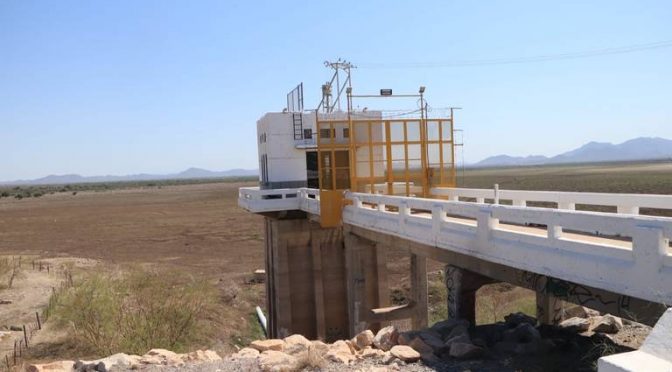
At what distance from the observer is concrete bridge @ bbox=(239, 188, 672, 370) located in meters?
6.03

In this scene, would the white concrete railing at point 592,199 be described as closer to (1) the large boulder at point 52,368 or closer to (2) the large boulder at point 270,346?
(2) the large boulder at point 270,346

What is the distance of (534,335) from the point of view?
833cm

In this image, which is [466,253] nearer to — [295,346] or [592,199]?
[295,346]

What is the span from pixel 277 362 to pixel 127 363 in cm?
253

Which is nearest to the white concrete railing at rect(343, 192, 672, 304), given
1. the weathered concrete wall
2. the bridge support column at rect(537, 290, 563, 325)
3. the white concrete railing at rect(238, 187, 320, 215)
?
the bridge support column at rect(537, 290, 563, 325)

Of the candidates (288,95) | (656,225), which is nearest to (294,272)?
(288,95)

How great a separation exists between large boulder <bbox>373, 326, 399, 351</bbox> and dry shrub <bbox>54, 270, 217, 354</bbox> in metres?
7.93

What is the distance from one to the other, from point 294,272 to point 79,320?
642 centimetres

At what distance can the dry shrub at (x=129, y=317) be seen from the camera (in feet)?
47.4

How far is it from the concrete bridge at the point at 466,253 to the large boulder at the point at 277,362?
3211 millimetres

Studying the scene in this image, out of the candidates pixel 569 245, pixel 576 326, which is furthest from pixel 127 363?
pixel 576 326

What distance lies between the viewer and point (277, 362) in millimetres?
7688

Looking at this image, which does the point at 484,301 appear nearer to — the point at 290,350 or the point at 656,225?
the point at 290,350

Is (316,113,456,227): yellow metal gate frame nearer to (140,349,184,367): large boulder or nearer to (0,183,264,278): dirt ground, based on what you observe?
(140,349,184,367): large boulder
